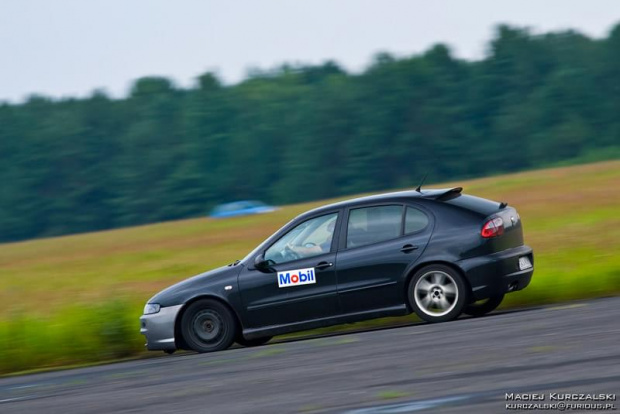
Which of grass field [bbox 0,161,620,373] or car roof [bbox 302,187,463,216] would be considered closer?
car roof [bbox 302,187,463,216]

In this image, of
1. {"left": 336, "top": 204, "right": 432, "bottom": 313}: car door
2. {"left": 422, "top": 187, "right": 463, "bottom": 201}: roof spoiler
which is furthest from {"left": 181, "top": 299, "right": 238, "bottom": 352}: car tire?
{"left": 422, "top": 187, "right": 463, "bottom": 201}: roof spoiler

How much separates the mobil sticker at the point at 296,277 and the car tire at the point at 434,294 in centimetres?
107

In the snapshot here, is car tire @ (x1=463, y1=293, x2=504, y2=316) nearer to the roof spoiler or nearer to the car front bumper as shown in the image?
the roof spoiler

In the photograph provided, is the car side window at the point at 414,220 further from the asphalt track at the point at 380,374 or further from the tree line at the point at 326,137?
the tree line at the point at 326,137

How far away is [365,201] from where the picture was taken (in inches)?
475

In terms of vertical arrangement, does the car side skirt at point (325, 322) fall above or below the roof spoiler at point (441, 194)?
below

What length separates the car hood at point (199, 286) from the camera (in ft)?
39.8

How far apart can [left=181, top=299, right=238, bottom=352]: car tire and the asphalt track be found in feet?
1.23

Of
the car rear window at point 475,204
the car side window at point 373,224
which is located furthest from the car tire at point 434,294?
the car rear window at point 475,204

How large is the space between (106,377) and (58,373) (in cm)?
158

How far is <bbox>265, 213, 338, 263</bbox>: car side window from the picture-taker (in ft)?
39.3

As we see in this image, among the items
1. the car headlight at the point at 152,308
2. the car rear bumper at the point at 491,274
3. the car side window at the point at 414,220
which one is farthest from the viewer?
the car headlight at the point at 152,308

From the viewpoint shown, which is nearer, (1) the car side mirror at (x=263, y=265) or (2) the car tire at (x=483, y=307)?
(1) the car side mirror at (x=263, y=265)

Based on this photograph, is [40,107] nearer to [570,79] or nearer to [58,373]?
[570,79]
